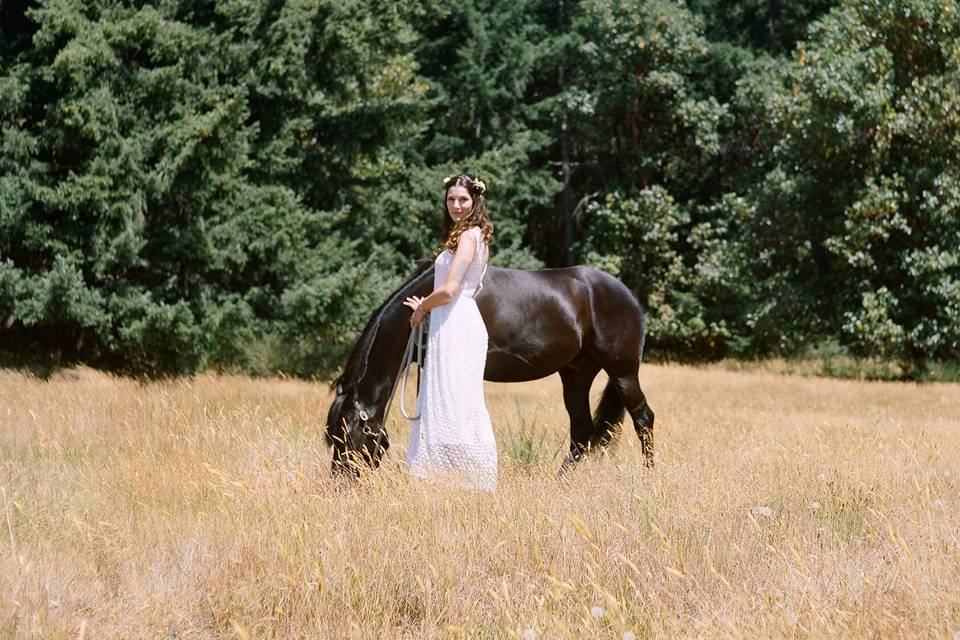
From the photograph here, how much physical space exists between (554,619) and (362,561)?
105cm

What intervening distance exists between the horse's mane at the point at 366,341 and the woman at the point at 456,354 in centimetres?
20

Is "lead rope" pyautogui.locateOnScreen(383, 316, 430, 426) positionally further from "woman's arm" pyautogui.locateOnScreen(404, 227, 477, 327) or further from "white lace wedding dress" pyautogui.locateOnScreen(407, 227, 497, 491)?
"woman's arm" pyautogui.locateOnScreen(404, 227, 477, 327)

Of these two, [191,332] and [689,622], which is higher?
[689,622]

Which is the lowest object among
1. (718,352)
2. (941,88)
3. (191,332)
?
(718,352)

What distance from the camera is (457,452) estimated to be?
5.55 metres

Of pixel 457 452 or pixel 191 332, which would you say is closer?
pixel 457 452

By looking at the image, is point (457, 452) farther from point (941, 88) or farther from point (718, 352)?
point (718, 352)

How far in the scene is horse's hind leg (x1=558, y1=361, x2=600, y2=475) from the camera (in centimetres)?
713

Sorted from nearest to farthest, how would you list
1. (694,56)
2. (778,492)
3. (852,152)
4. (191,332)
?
(778,492)
(191,332)
(852,152)
(694,56)

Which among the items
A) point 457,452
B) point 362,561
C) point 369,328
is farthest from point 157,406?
point 362,561

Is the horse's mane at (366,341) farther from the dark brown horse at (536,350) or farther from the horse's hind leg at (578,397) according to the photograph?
the horse's hind leg at (578,397)

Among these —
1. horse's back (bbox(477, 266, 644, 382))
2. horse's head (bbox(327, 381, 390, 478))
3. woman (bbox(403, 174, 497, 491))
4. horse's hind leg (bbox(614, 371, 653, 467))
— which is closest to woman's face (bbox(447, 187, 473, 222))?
woman (bbox(403, 174, 497, 491))

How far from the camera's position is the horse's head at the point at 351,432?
550cm

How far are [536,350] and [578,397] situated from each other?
844mm
